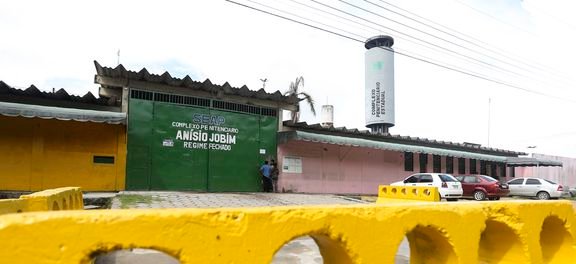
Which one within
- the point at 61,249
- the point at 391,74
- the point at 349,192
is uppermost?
the point at 391,74

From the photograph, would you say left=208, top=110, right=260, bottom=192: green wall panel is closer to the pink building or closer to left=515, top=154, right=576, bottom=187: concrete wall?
the pink building

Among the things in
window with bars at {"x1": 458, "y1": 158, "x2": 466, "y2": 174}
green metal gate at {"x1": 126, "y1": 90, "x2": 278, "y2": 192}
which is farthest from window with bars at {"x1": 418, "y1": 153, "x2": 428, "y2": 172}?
green metal gate at {"x1": 126, "y1": 90, "x2": 278, "y2": 192}

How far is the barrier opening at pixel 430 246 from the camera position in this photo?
3709mm

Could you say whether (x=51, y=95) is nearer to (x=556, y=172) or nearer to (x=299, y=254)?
(x=299, y=254)

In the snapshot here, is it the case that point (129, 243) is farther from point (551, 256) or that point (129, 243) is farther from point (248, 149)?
point (248, 149)

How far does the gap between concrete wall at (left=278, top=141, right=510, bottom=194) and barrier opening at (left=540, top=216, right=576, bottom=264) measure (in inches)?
486

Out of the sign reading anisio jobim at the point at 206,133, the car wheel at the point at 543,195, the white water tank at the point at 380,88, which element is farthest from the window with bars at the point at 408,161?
the sign reading anisio jobim at the point at 206,133

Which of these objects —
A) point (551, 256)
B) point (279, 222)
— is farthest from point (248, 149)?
point (279, 222)

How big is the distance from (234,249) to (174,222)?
1.41ft

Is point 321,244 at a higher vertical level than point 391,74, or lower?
lower

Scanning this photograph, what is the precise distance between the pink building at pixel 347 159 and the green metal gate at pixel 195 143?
1.13 m

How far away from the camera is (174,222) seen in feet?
7.69

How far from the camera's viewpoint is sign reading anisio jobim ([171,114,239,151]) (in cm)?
1491

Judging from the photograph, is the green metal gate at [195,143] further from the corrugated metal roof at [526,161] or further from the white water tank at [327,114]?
the corrugated metal roof at [526,161]
